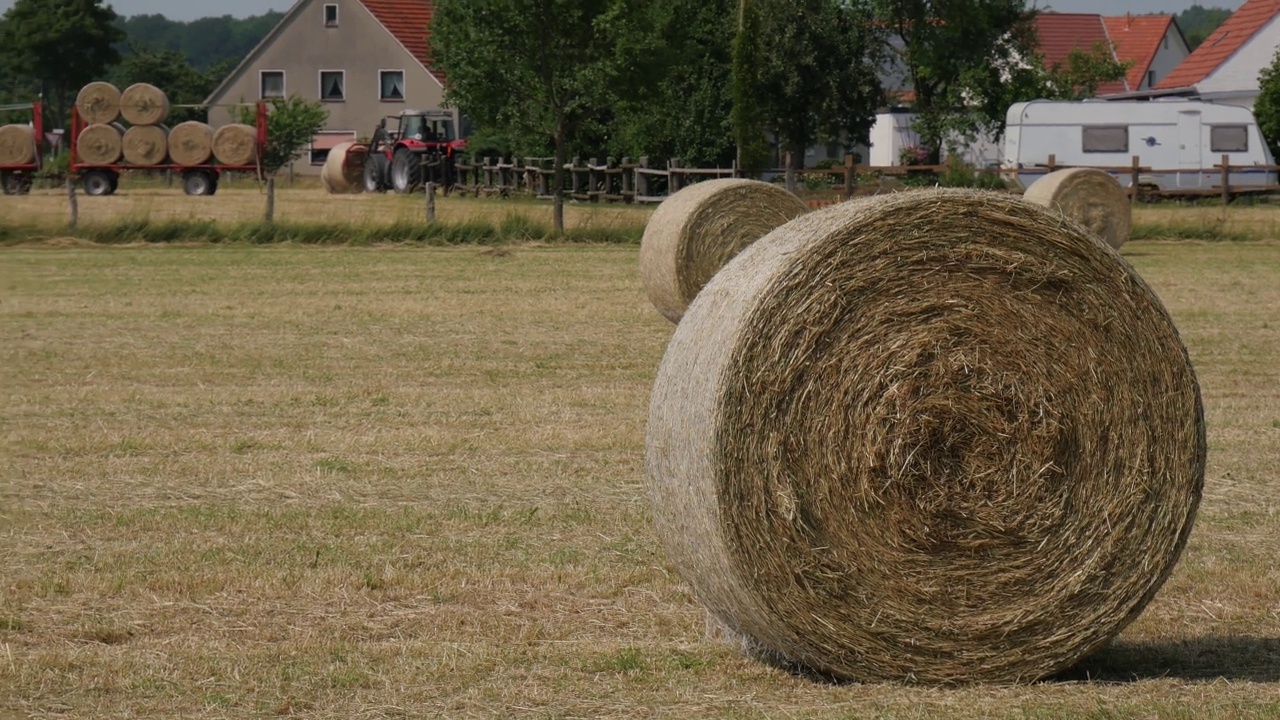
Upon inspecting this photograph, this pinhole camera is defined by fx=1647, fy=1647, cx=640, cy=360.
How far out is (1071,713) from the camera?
5445 mm

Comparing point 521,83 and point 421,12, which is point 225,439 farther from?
point 421,12

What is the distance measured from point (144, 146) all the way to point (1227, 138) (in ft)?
95.6

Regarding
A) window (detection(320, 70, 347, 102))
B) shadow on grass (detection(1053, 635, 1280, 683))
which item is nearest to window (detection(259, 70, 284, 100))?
window (detection(320, 70, 347, 102))

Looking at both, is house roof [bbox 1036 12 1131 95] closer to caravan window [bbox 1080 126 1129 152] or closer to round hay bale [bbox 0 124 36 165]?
caravan window [bbox 1080 126 1129 152]

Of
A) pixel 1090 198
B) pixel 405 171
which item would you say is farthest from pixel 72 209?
pixel 405 171

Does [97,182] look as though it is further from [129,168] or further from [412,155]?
[412,155]

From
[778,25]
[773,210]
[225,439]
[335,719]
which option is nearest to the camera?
[335,719]

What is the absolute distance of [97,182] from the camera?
45.1m

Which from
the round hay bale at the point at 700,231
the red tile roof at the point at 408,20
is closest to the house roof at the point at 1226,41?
the red tile roof at the point at 408,20

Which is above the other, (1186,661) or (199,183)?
(199,183)

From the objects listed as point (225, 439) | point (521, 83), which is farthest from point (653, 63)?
point (225, 439)

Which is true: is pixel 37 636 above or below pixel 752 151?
below

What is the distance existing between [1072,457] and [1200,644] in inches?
42.3

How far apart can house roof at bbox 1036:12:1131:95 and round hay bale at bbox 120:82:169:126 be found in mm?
41062
